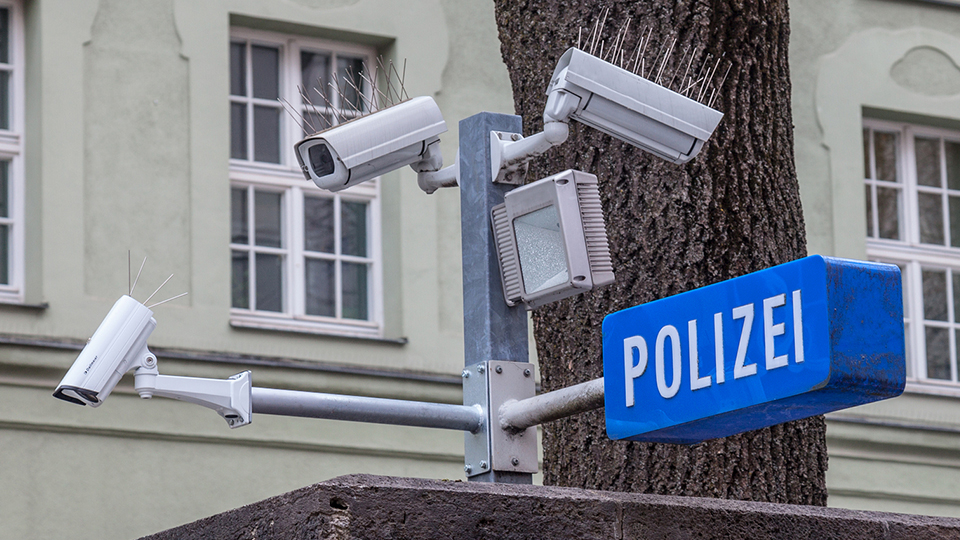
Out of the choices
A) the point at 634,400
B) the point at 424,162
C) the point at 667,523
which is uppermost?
the point at 424,162

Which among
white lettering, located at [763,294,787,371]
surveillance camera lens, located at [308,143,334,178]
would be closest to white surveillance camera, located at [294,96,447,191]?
surveillance camera lens, located at [308,143,334,178]

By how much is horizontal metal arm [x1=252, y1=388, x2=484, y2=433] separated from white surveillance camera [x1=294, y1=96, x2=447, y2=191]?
1.70 ft

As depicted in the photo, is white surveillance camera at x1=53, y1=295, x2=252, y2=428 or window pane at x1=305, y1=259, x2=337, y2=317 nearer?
white surveillance camera at x1=53, y1=295, x2=252, y2=428

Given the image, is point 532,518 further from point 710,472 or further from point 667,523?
point 710,472

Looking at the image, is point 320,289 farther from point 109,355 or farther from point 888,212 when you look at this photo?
point 109,355

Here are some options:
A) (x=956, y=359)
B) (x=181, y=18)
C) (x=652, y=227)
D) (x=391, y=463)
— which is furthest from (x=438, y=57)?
(x=652, y=227)

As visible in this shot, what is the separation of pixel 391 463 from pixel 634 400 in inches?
312

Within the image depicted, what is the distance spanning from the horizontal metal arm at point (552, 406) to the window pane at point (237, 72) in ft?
26.1

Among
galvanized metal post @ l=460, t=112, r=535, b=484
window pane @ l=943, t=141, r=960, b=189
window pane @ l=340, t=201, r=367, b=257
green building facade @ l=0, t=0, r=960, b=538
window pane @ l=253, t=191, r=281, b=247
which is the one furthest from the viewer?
window pane @ l=943, t=141, r=960, b=189

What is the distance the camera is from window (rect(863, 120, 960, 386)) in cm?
1291

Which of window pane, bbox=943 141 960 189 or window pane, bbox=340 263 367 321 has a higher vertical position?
window pane, bbox=943 141 960 189

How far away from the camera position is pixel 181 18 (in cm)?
1078

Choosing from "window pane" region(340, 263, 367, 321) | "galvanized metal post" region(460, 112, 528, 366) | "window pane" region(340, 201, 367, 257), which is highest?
"window pane" region(340, 201, 367, 257)

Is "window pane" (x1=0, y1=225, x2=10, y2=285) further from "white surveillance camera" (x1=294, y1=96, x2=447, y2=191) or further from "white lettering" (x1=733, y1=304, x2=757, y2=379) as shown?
"white lettering" (x1=733, y1=304, x2=757, y2=379)
